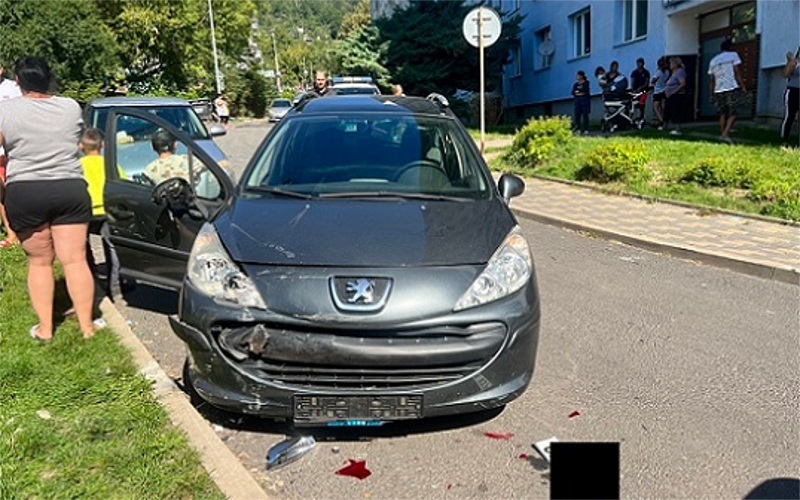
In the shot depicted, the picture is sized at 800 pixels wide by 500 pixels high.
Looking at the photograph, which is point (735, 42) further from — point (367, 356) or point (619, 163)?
point (367, 356)

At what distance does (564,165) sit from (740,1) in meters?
7.44

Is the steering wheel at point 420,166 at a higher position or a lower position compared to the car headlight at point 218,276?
higher

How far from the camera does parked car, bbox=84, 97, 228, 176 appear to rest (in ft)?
17.2

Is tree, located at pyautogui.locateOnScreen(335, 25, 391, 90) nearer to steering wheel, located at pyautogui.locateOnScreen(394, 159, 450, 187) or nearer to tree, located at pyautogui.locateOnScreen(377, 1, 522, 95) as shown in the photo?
tree, located at pyautogui.locateOnScreen(377, 1, 522, 95)

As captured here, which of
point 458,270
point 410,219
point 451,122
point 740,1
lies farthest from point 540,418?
point 740,1

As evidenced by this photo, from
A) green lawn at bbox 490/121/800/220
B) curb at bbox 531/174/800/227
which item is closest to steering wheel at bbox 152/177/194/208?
curb at bbox 531/174/800/227

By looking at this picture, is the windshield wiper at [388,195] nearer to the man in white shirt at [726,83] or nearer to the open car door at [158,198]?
the open car door at [158,198]

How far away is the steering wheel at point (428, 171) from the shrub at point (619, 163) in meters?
6.55

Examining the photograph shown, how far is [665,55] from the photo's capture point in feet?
56.8

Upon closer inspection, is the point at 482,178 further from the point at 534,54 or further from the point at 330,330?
the point at 534,54

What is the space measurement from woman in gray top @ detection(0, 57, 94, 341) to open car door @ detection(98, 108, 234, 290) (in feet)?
1.30

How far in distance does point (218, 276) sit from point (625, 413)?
228cm


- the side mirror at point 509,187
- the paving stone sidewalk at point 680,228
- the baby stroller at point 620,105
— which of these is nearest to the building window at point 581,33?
the baby stroller at point 620,105

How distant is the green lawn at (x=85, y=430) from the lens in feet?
9.11
